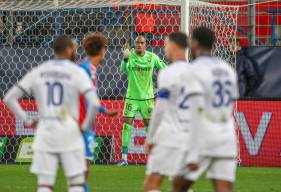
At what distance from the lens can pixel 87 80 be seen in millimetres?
8102

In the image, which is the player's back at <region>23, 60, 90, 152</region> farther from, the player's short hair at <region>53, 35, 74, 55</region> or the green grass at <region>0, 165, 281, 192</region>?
the green grass at <region>0, 165, 281, 192</region>

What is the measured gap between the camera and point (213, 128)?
7461mm

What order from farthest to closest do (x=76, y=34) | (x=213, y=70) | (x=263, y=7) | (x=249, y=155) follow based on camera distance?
(x=263, y=7) → (x=76, y=34) → (x=249, y=155) → (x=213, y=70)

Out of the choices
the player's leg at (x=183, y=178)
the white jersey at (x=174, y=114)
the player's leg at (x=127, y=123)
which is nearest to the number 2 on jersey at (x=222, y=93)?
the player's leg at (x=183, y=178)

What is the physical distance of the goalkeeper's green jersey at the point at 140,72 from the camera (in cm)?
1561

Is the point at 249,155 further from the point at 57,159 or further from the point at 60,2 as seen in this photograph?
the point at 57,159

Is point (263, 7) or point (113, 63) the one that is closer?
point (113, 63)

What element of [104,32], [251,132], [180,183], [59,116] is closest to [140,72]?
[251,132]

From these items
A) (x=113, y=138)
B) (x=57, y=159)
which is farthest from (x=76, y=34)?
(x=57, y=159)

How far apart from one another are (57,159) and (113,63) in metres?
8.71

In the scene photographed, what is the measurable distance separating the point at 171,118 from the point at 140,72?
7187mm

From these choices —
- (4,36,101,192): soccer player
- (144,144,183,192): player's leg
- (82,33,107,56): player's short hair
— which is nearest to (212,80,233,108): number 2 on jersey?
(144,144,183,192): player's leg

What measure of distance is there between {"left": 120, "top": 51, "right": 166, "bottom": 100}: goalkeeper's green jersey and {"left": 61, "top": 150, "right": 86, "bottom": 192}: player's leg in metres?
7.39

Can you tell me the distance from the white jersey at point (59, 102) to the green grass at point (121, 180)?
3821 mm
